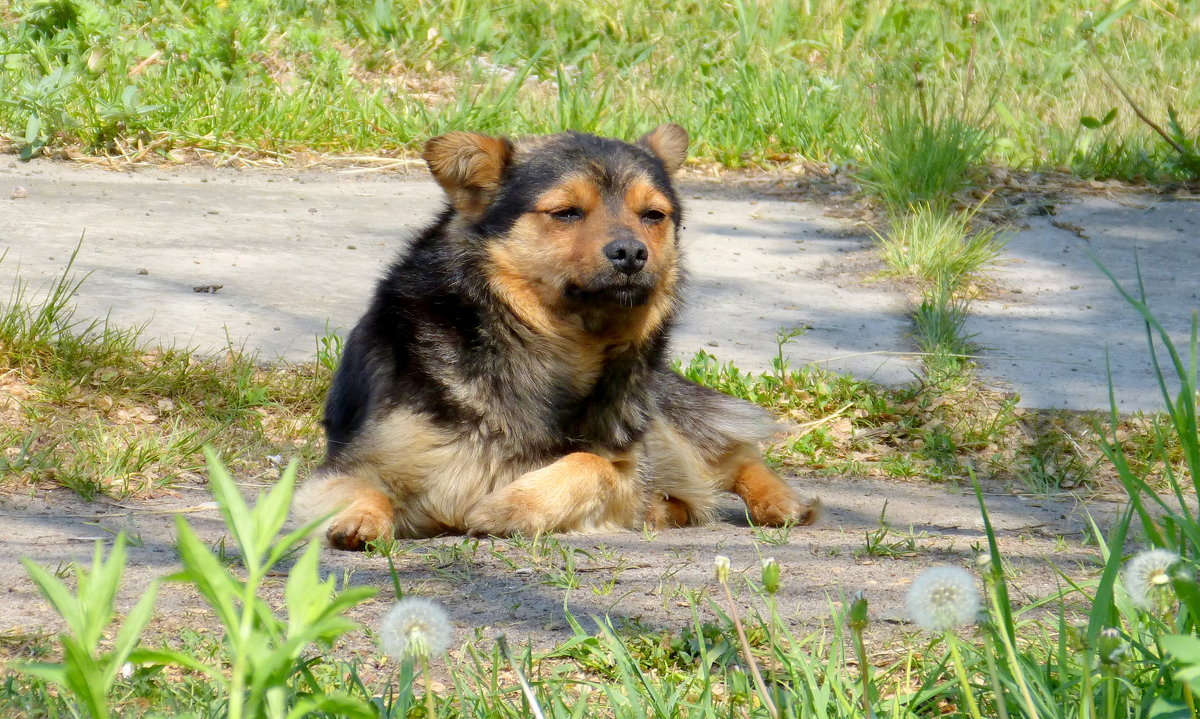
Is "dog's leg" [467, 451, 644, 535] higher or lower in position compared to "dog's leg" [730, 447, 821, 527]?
higher

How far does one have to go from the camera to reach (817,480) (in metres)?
5.04

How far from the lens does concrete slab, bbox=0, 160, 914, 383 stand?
5762 mm

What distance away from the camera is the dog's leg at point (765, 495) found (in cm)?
431

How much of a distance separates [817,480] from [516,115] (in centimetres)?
483

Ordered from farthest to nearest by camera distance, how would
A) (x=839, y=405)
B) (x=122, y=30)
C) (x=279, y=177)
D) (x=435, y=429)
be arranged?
1. (x=122, y=30)
2. (x=279, y=177)
3. (x=839, y=405)
4. (x=435, y=429)

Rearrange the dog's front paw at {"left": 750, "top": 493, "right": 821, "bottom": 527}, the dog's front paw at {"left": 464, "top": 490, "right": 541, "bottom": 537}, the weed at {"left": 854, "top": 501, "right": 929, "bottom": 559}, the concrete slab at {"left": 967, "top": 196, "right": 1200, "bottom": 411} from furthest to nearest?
the concrete slab at {"left": 967, "top": 196, "right": 1200, "bottom": 411}, the dog's front paw at {"left": 750, "top": 493, "right": 821, "bottom": 527}, the dog's front paw at {"left": 464, "top": 490, "right": 541, "bottom": 537}, the weed at {"left": 854, "top": 501, "right": 929, "bottom": 559}

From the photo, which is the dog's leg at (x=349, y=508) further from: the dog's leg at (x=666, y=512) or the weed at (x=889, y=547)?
the weed at (x=889, y=547)

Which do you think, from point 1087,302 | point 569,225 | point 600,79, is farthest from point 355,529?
point 600,79

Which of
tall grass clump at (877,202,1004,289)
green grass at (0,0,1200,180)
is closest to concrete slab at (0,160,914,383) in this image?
tall grass clump at (877,202,1004,289)

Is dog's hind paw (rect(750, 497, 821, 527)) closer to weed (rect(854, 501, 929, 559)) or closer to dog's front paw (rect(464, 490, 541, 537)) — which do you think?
weed (rect(854, 501, 929, 559))

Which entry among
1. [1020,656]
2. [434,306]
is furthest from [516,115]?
[1020,656]

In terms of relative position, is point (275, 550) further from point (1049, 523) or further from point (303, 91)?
point (303, 91)

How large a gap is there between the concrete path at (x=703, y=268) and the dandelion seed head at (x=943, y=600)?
421 cm

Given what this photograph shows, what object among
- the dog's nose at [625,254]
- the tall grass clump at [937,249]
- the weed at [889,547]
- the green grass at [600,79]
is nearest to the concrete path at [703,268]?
the tall grass clump at [937,249]
